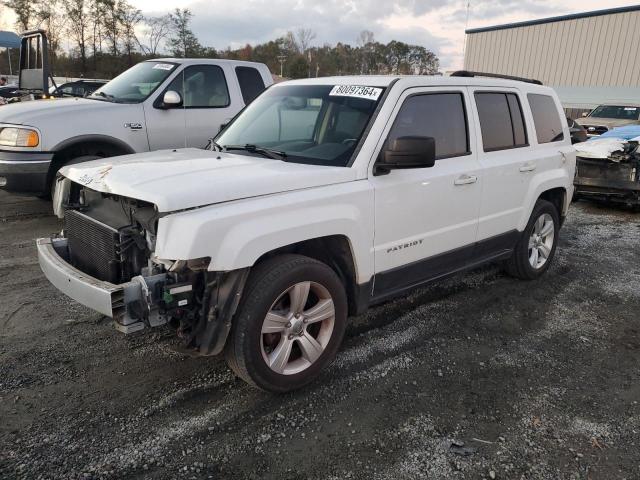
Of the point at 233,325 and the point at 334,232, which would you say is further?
the point at 334,232

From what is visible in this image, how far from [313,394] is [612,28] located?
30.6 meters

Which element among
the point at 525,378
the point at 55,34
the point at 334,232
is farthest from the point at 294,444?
the point at 55,34

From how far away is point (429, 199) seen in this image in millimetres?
3715

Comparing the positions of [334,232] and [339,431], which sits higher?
[334,232]

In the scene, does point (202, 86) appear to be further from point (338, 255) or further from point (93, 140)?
point (338, 255)

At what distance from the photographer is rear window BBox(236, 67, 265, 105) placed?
734 centimetres

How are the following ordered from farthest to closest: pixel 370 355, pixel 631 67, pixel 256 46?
pixel 256 46, pixel 631 67, pixel 370 355

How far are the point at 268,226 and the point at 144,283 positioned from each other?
0.72m

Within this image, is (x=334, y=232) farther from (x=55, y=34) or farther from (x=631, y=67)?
(x=55, y=34)

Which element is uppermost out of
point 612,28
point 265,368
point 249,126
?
point 612,28

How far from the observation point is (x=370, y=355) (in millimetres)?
3662

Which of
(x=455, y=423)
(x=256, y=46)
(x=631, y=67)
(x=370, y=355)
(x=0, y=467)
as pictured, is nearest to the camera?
(x=0, y=467)

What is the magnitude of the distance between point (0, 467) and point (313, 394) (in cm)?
170

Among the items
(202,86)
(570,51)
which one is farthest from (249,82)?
(570,51)
